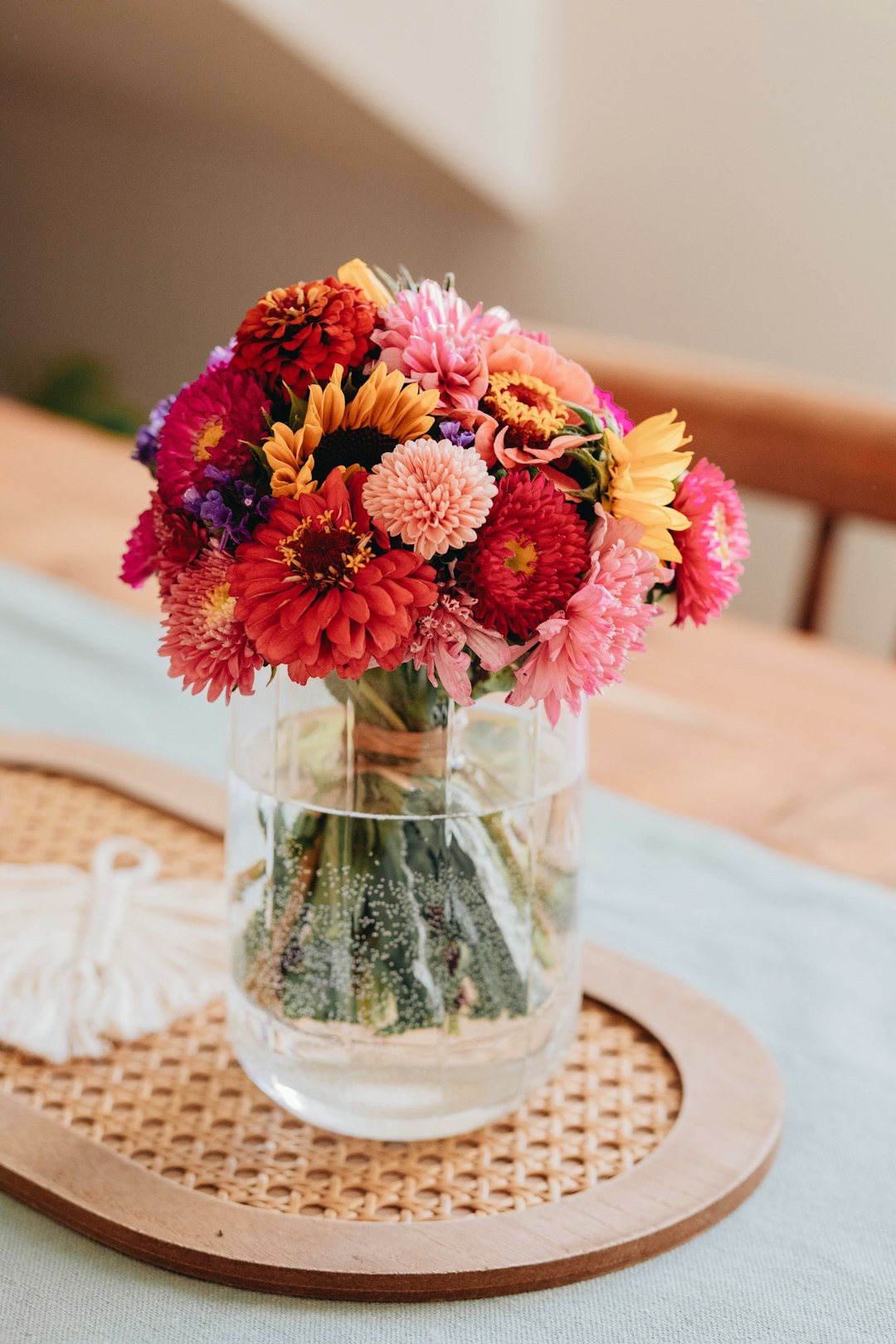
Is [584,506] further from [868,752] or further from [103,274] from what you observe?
[103,274]

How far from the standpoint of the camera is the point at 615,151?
9.48ft

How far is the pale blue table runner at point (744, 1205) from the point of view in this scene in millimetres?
501

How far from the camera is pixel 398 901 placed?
547 millimetres

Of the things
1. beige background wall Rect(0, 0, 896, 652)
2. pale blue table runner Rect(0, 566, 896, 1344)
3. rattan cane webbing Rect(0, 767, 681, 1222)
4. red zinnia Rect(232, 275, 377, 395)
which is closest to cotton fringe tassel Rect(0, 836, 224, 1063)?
rattan cane webbing Rect(0, 767, 681, 1222)

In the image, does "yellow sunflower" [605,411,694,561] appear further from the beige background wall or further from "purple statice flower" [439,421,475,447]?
the beige background wall

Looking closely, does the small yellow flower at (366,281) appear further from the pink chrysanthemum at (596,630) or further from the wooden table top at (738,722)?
the wooden table top at (738,722)

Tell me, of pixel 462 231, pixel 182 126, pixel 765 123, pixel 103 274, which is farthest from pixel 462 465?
pixel 103 274

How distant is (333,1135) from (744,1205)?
0.18 metres

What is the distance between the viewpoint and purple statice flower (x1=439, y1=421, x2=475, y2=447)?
0.48 meters

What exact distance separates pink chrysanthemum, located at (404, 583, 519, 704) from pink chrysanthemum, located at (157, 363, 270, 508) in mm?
88

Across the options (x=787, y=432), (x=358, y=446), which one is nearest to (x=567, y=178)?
(x=787, y=432)

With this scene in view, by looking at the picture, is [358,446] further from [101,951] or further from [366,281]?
[101,951]

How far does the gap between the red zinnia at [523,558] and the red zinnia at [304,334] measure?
0.08m

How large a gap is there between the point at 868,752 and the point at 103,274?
137 inches
